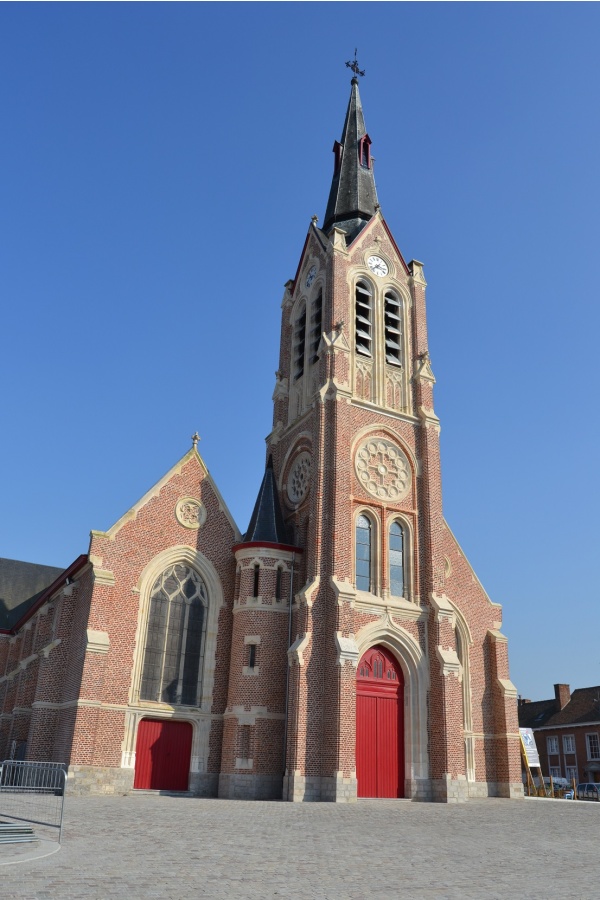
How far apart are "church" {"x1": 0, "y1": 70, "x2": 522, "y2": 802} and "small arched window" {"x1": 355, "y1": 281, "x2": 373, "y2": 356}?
104mm

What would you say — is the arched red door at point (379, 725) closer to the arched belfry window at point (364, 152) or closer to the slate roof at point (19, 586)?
the slate roof at point (19, 586)

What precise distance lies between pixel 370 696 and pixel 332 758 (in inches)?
127

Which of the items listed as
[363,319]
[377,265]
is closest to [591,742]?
[363,319]

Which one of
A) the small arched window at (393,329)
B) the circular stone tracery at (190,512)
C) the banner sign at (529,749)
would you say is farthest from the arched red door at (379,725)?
the small arched window at (393,329)

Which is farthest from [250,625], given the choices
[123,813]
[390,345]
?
[390,345]

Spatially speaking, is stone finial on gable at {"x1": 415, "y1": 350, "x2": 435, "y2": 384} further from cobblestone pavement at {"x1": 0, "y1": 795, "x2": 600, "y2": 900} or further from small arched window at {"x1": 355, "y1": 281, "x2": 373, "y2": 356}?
cobblestone pavement at {"x1": 0, "y1": 795, "x2": 600, "y2": 900}

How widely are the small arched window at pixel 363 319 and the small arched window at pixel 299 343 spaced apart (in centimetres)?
295

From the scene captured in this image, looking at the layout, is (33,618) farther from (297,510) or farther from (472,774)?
(472,774)

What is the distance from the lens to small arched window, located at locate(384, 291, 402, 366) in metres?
31.9

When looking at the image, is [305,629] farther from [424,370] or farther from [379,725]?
[424,370]

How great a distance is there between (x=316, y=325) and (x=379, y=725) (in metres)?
17.0

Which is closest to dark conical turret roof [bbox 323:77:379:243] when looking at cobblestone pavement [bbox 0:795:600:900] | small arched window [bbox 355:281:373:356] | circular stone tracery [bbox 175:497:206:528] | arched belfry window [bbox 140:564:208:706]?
small arched window [bbox 355:281:373:356]

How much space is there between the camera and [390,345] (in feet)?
105

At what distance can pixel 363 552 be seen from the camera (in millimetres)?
27172
